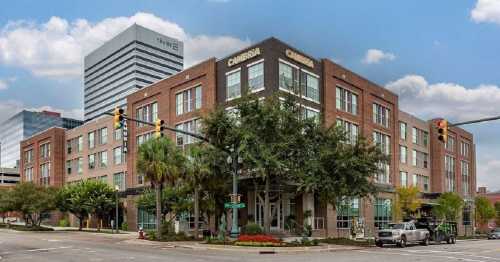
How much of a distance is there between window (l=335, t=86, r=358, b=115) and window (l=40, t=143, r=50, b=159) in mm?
53086

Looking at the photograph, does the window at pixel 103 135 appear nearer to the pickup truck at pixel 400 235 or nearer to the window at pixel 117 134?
the window at pixel 117 134

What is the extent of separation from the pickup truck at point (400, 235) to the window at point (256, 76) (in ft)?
54.0

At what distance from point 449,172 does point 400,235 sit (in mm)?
52705

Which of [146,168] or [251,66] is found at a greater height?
[251,66]

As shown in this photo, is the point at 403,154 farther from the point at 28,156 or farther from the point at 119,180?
the point at 28,156

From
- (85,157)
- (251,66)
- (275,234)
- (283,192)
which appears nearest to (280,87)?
(251,66)

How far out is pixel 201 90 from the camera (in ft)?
193

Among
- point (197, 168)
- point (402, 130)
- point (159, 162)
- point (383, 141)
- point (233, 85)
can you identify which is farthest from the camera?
point (402, 130)

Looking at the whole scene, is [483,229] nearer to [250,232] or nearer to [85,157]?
[85,157]

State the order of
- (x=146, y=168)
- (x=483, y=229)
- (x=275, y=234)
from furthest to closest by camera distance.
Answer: (x=483, y=229) < (x=275, y=234) < (x=146, y=168)

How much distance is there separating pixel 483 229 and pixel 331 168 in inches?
3021

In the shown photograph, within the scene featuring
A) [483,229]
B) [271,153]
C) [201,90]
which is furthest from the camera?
[483,229]

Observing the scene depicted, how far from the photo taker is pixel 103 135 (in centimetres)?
8081

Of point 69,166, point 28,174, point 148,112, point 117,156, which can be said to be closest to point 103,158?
point 117,156
